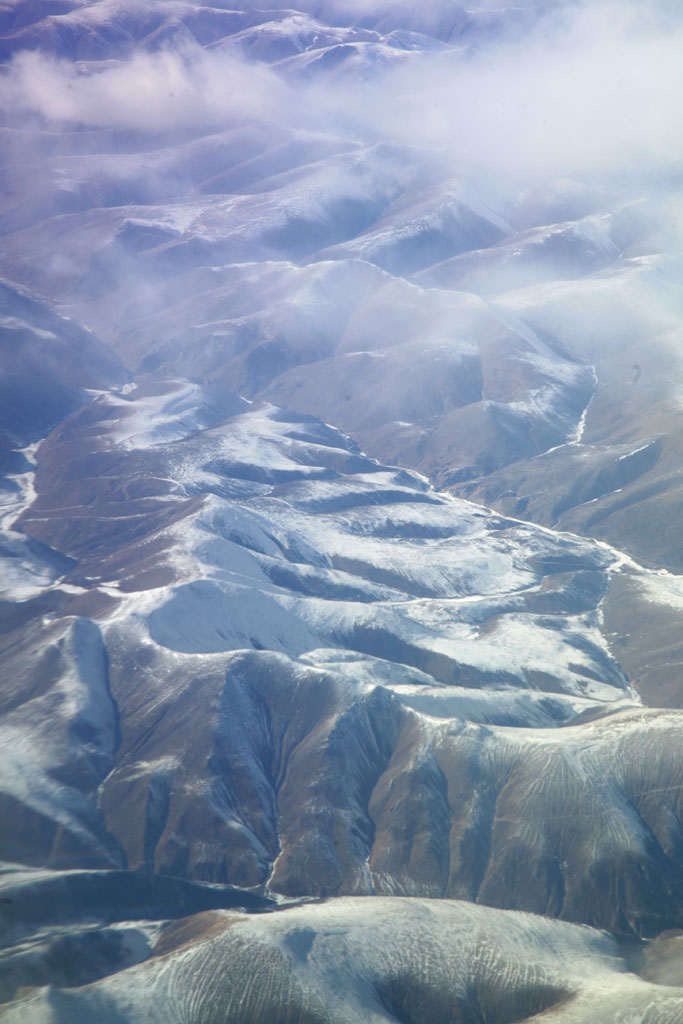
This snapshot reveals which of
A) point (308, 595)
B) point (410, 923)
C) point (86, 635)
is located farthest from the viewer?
point (308, 595)

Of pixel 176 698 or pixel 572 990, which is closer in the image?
pixel 572 990

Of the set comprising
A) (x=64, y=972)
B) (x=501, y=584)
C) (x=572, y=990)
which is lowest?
(x=501, y=584)

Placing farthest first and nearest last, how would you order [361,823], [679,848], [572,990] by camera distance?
[361,823] < [679,848] < [572,990]

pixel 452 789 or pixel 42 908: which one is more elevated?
pixel 42 908

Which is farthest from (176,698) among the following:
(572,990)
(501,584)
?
(501,584)

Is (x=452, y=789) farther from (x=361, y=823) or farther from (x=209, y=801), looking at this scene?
(x=209, y=801)

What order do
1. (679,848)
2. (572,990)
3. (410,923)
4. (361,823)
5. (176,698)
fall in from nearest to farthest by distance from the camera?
(572,990)
(410,923)
(679,848)
(361,823)
(176,698)

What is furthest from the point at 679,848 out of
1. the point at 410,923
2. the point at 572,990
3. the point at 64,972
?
the point at 64,972

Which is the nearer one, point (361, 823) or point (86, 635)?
point (361, 823)

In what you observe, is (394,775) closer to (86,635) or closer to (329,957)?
(329,957)
